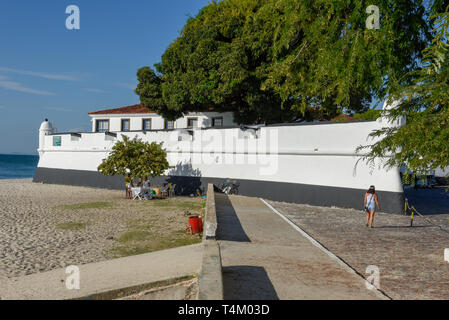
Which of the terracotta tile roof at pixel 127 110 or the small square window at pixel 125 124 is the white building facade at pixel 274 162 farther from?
the terracotta tile roof at pixel 127 110

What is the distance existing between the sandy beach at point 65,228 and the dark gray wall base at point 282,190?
5.55m

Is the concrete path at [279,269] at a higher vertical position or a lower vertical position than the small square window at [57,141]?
lower

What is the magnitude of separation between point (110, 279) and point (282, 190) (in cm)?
1576

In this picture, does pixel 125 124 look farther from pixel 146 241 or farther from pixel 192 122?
pixel 146 241

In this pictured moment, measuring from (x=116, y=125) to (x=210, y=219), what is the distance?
31.6 meters

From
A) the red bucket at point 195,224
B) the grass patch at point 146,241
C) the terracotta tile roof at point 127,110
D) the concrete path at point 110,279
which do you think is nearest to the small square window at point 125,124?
the terracotta tile roof at point 127,110

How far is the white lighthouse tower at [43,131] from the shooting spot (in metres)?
37.2

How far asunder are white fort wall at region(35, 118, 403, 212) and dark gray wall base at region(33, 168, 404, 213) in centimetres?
5

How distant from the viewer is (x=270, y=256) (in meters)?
7.88

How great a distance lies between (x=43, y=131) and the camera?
37594mm

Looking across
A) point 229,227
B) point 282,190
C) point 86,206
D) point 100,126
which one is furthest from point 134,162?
point 100,126

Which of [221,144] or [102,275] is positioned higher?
[221,144]

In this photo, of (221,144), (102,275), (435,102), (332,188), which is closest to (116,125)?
(221,144)
